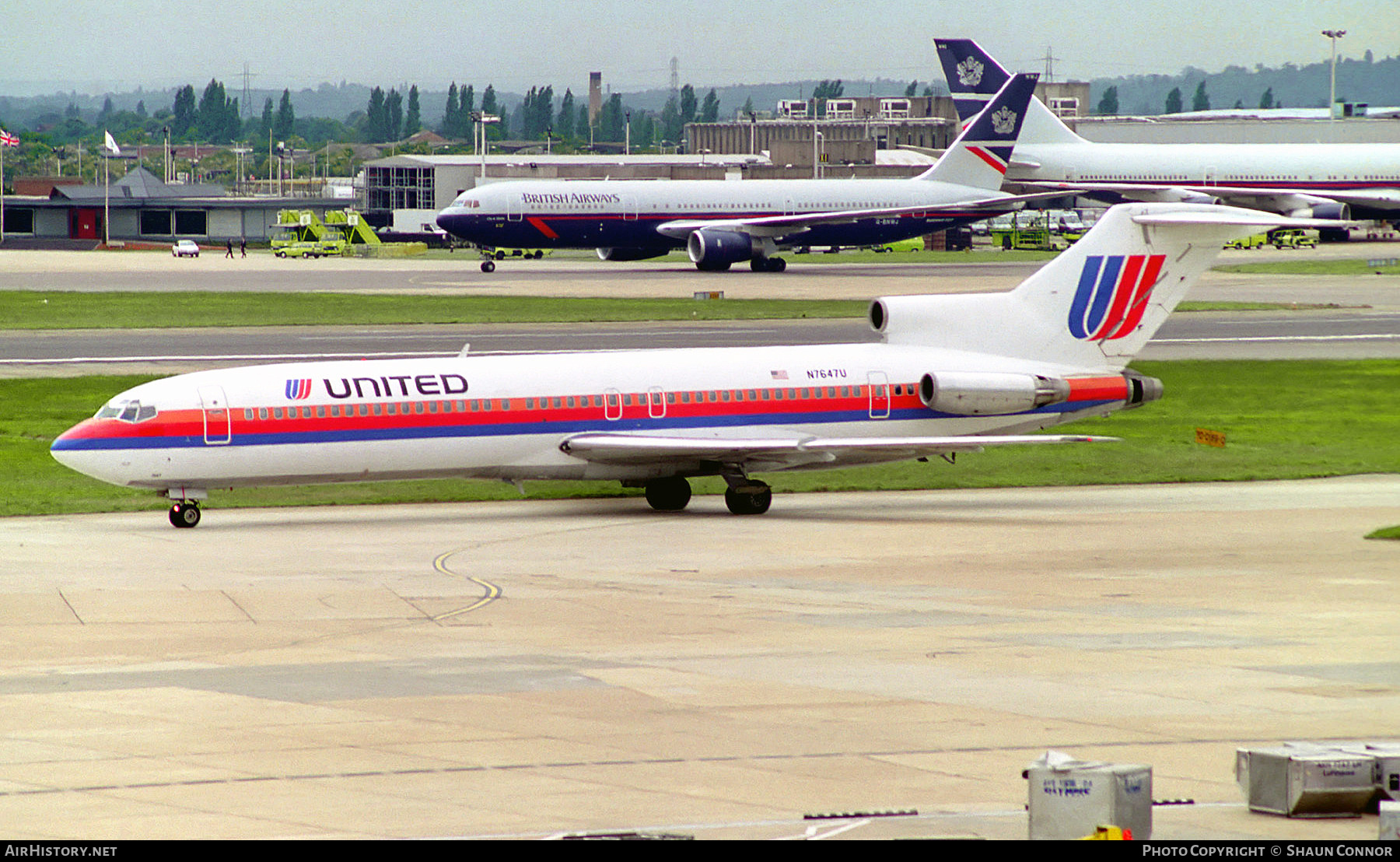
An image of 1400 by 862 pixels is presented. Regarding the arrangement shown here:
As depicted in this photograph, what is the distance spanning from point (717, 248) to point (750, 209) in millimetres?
4695

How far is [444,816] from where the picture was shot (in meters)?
15.9

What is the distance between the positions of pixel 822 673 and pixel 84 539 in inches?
704

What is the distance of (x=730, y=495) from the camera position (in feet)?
126

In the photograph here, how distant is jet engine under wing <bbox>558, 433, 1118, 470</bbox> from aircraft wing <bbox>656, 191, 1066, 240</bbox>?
7443 cm

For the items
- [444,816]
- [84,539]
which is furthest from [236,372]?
[444,816]

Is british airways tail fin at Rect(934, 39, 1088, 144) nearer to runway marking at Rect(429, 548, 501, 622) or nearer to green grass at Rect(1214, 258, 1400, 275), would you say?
green grass at Rect(1214, 258, 1400, 275)

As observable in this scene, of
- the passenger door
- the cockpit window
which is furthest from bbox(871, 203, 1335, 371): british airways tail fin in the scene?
the cockpit window

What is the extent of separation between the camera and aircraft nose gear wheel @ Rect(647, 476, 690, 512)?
3906cm

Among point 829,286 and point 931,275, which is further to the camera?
point 931,275

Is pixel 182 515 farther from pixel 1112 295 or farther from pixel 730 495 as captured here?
pixel 1112 295

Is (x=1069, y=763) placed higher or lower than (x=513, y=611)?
higher

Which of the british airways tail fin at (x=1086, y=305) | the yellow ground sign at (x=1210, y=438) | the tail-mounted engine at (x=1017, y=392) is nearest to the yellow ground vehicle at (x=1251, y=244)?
the yellow ground sign at (x=1210, y=438)
